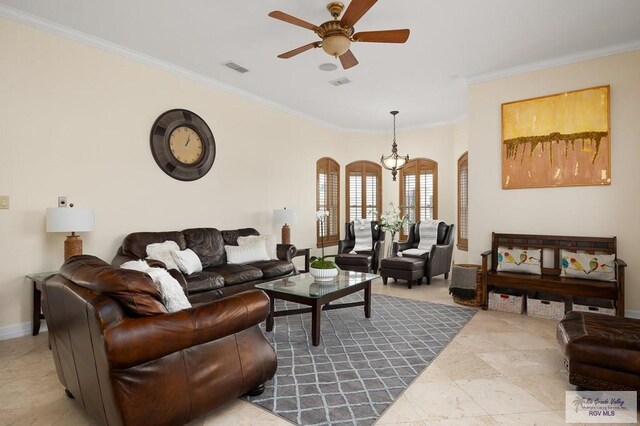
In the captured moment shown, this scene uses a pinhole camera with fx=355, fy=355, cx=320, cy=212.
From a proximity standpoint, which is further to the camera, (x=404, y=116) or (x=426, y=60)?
(x=404, y=116)

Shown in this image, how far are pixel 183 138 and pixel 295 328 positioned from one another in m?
2.99

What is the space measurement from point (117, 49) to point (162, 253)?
2.43 m

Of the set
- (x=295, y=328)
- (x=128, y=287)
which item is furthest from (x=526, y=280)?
(x=128, y=287)

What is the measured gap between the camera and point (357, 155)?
8305mm

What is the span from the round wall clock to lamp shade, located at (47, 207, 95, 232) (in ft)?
4.52

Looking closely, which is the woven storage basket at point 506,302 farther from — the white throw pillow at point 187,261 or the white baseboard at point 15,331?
the white baseboard at point 15,331

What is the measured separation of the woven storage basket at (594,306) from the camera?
3.77 metres

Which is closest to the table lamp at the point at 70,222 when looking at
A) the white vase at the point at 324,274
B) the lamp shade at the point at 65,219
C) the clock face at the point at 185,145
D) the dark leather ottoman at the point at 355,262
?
the lamp shade at the point at 65,219

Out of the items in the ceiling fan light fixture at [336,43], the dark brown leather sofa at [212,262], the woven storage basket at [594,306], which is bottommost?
the woven storage basket at [594,306]

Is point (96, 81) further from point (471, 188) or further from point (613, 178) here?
point (613, 178)

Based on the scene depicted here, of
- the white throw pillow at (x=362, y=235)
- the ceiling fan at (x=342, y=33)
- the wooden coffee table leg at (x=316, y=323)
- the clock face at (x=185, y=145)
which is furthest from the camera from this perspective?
the white throw pillow at (x=362, y=235)

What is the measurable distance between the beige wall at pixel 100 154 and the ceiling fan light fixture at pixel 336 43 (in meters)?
2.67

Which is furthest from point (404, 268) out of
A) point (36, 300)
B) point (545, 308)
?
point (36, 300)

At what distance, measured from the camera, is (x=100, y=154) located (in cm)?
406
